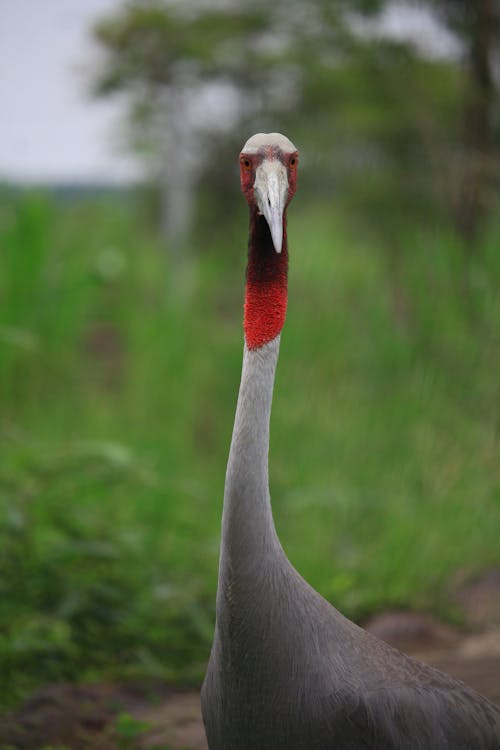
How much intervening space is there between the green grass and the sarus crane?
51.8 inches

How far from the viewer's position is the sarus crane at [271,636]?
6.60 feet

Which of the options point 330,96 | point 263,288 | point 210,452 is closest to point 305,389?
point 210,452

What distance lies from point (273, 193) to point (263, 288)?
0.74ft

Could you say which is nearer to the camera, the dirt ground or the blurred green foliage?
the dirt ground

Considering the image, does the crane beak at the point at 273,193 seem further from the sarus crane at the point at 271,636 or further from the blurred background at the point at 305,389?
the blurred background at the point at 305,389

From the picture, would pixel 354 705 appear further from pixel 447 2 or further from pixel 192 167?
pixel 192 167

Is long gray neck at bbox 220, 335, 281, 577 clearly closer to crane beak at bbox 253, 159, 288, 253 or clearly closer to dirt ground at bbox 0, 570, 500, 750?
crane beak at bbox 253, 159, 288, 253

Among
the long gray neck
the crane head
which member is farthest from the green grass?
the crane head

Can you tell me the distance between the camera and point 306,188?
8.61m

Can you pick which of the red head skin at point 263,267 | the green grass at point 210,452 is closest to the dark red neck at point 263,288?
the red head skin at point 263,267

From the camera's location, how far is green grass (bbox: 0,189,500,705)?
11.8 feet

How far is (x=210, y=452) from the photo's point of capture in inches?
206

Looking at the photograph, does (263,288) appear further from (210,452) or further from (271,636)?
(210,452)

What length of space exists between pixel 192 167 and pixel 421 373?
24.8 ft
